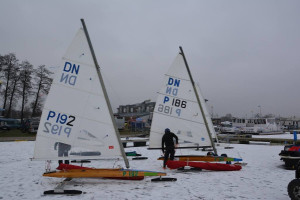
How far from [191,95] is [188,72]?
1.07 meters

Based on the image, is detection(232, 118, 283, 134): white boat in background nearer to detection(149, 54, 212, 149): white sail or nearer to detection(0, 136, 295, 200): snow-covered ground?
detection(149, 54, 212, 149): white sail

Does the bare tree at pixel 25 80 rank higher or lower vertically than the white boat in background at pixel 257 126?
A: higher

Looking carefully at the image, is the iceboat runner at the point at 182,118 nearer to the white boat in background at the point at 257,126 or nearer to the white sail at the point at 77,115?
the white sail at the point at 77,115

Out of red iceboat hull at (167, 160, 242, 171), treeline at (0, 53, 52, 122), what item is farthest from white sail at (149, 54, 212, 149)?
treeline at (0, 53, 52, 122)

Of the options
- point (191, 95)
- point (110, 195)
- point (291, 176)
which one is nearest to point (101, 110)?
point (110, 195)

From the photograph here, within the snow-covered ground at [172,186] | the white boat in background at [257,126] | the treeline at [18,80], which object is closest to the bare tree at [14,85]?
the treeline at [18,80]

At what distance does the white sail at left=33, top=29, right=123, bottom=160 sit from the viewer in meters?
6.48

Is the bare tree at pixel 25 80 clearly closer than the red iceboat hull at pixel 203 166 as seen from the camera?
No

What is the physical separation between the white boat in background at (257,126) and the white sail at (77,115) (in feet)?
118

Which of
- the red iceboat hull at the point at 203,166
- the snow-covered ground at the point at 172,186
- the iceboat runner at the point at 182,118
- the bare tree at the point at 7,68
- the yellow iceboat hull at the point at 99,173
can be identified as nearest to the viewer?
the snow-covered ground at the point at 172,186

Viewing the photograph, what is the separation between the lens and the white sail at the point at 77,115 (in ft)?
21.2

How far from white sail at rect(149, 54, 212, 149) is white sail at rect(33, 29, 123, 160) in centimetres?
316

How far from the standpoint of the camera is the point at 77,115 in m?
6.66

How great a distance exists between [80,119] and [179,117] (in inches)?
175
